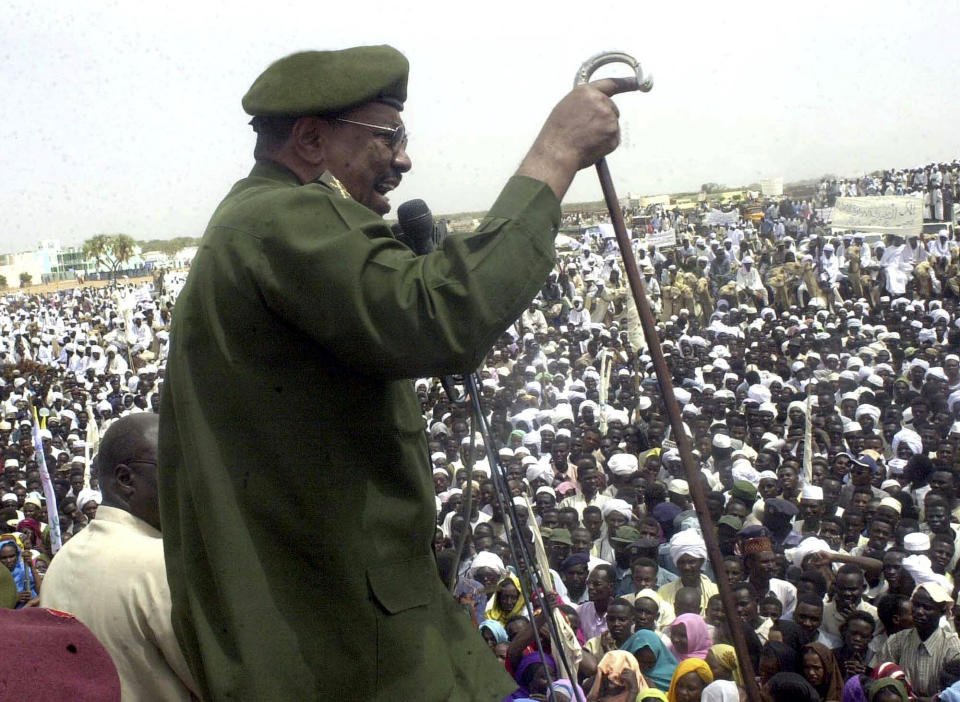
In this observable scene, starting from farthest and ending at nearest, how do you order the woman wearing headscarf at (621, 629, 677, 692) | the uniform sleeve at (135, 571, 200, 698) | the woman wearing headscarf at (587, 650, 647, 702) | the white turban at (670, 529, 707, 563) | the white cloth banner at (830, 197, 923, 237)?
the white cloth banner at (830, 197, 923, 237), the white turban at (670, 529, 707, 563), the woman wearing headscarf at (621, 629, 677, 692), the woman wearing headscarf at (587, 650, 647, 702), the uniform sleeve at (135, 571, 200, 698)

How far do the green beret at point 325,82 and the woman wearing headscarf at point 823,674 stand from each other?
3737 mm

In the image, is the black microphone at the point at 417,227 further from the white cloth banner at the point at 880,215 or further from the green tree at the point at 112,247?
the green tree at the point at 112,247

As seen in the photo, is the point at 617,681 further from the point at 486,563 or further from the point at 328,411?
the point at 328,411

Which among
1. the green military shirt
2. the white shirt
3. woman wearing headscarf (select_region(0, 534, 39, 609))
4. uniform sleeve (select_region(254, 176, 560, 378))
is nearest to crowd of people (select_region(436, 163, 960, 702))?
the green military shirt

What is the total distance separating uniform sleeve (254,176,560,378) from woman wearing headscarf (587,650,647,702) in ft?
11.9

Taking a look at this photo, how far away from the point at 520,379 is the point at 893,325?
4699mm

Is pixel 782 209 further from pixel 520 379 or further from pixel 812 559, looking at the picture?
pixel 812 559

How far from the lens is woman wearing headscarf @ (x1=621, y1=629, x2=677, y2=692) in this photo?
15.2 ft

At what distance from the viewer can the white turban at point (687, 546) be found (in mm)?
5621

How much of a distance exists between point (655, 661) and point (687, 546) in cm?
114

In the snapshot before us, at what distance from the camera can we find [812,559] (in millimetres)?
5652

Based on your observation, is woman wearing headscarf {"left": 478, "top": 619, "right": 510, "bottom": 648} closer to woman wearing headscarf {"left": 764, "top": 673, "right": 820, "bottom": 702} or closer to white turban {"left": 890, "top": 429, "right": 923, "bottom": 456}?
woman wearing headscarf {"left": 764, "top": 673, "right": 820, "bottom": 702}

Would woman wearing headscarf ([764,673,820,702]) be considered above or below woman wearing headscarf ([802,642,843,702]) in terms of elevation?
above

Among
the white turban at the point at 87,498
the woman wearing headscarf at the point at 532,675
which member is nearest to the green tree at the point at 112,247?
the white turban at the point at 87,498
